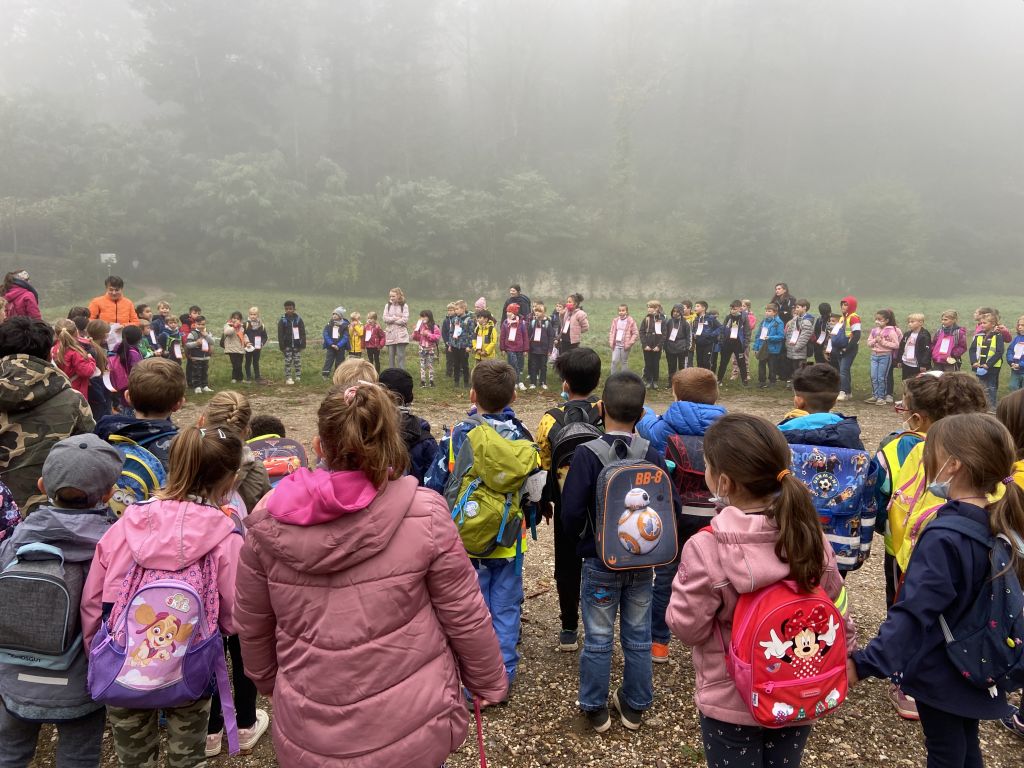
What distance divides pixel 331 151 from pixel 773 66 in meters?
45.8

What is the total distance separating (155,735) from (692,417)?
276 cm

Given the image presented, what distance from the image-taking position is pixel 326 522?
162 centimetres

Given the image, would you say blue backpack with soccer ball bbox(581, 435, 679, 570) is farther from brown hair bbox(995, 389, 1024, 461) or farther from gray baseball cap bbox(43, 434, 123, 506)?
gray baseball cap bbox(43, 434, 123, 506)

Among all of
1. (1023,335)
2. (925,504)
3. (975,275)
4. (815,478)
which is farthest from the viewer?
(975,275)

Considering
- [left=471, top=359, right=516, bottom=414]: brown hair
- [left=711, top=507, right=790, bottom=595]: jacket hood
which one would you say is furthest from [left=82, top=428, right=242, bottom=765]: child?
[left=711, top=507, right=790, bottom=595]: jacket hood

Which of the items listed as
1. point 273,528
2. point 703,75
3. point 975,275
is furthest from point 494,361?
point 703,75

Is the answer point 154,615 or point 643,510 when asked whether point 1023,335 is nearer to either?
point 643,510

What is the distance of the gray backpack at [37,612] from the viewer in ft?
6.77

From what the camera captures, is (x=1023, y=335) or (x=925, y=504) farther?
(x=1023, y=335)

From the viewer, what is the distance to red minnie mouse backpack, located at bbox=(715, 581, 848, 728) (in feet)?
5.82

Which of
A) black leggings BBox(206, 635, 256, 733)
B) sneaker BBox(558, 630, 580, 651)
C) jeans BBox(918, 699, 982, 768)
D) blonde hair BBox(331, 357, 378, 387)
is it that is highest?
blonde hair BBox(331, 357, 378, 387)

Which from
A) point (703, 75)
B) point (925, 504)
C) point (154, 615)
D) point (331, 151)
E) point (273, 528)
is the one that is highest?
point (703, 75)

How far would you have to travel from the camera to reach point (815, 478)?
287 centimetres

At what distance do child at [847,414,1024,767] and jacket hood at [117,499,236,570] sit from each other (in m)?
2.17
